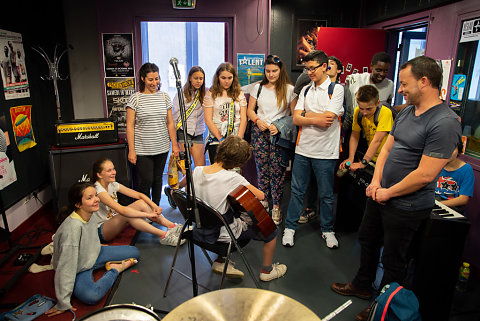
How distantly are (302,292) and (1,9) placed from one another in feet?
11.2

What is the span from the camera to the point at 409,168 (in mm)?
1896

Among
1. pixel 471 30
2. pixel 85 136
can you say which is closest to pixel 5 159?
pixel 85 136

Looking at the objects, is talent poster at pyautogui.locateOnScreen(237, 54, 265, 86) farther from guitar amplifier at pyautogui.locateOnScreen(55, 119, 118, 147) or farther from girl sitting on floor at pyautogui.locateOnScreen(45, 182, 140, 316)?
girl sitting on floor at pyautogui.locateOnScreen(45, 182, 140, 316)

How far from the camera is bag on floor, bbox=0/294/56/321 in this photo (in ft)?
6.97

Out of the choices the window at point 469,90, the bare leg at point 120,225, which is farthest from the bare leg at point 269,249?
the window at point 469,90

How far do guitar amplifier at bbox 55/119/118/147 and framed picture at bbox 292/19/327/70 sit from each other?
8.40ft

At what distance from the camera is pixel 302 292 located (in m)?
2.49

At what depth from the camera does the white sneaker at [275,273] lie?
2.58m

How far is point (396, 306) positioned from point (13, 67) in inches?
142

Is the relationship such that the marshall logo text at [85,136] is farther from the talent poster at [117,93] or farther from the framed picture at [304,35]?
the framed picture at [304,35]

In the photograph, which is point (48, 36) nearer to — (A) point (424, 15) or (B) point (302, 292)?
(B) point (302, 292)

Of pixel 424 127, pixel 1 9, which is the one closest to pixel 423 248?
pixel 424 127

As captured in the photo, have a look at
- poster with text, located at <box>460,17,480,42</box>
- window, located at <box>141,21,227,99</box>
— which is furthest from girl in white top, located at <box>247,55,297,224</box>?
window, located at <box>141,21,227,99</box>

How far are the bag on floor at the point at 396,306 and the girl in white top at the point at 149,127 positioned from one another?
89.9 inches
